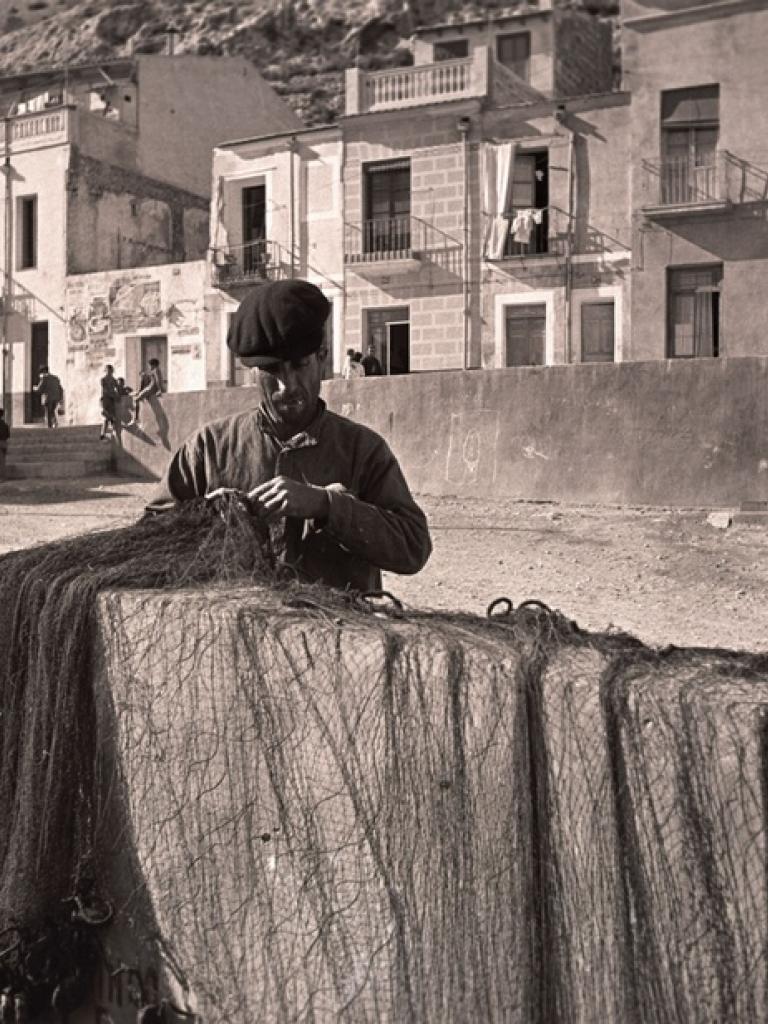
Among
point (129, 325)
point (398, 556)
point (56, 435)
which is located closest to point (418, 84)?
point (129, 325)

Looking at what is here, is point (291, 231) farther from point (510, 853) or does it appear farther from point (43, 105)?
point (510, 853)

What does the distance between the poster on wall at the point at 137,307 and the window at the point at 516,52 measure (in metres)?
13.6

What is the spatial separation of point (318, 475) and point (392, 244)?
25.9 m

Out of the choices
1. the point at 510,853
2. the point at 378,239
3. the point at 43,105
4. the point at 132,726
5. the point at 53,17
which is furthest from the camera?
the point at 53,17

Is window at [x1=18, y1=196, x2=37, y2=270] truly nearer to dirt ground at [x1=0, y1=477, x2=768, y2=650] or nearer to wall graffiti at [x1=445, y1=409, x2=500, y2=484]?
dirt ground at [x1=0, y1=477, x2=768, y2=650]

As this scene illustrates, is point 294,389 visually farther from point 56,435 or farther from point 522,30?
point 522,30

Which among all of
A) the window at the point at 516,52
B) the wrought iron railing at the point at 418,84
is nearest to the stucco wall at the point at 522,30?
the window at the point at 516,52

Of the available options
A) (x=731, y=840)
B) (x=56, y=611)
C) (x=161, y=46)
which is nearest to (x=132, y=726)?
(x=56, y=611)

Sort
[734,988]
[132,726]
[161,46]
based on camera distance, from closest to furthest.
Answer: [734,988] < [132,726] < [161,46]

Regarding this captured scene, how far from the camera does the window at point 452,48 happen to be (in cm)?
3559

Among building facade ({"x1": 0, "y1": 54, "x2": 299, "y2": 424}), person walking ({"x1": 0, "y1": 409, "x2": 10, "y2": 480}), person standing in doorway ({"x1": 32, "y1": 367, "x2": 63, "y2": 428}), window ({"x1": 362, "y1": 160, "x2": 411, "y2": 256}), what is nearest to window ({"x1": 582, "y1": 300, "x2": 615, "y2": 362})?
window ({"x1": 362, "y1": 160, "x2": 411, "y2": 256})

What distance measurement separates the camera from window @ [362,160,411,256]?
2772cm

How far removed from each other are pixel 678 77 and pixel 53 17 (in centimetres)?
4697

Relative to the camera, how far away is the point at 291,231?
29109 millimetres
